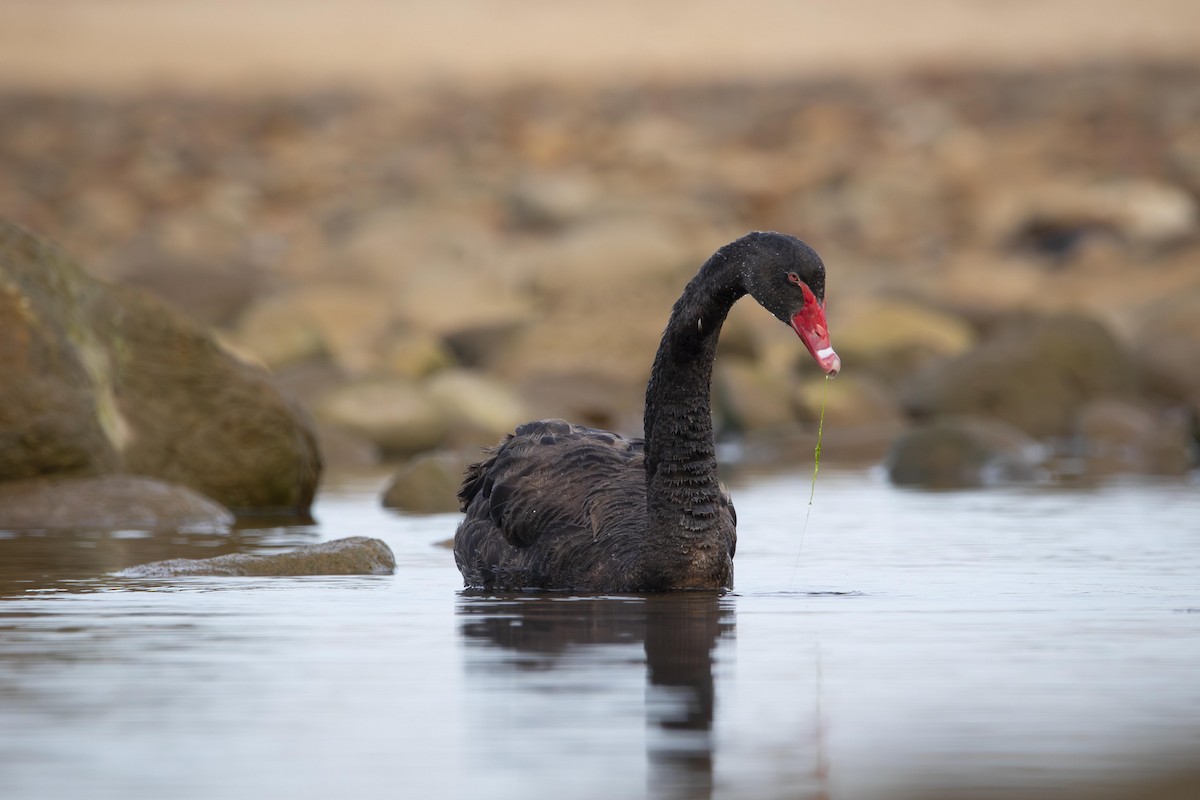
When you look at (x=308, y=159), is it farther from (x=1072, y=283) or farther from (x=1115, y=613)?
(x=1115, y=613)

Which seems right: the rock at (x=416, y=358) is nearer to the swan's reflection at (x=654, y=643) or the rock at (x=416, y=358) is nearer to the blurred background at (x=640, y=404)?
the blurred background at (x=640, y=404)

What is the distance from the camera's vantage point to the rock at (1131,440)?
22.2 meters

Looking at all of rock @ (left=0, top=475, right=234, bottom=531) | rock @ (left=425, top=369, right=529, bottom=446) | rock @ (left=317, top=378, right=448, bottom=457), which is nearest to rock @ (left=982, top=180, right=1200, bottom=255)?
rock @ (left=425, top=369, right=529, bottom=446)

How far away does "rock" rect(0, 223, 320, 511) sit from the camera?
15633 millimetres

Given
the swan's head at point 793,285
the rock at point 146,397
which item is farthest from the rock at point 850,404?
the swan's head at point 793,285

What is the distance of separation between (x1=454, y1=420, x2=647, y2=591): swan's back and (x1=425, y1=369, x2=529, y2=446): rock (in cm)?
1291

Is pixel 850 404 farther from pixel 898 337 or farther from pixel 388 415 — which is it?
pixel 898 337

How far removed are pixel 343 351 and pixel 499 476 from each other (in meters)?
22.9

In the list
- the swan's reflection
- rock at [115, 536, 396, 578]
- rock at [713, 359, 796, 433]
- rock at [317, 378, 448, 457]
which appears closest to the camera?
the swan's reflection

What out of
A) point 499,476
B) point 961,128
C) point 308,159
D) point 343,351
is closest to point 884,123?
point 961,128

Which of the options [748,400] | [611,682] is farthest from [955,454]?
[611,682]

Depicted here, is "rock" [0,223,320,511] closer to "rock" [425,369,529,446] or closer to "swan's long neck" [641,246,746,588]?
"swan's long neck" [641,246,746,588]

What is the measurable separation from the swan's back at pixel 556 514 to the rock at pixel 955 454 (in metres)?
9.27

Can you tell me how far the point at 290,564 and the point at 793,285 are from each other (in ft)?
10.8
